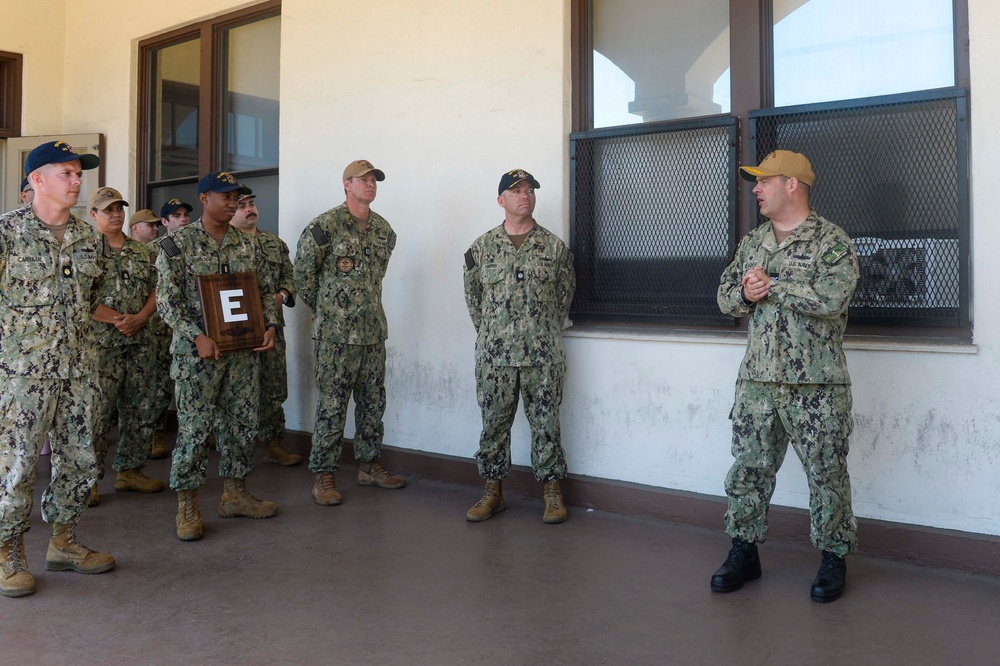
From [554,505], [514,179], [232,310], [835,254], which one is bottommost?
[554,505]

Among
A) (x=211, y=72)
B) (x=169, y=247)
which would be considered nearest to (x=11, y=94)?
(x=211, y=72)

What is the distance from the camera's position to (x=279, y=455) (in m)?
6.50

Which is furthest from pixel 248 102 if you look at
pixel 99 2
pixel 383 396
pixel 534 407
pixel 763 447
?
pixel 763 447

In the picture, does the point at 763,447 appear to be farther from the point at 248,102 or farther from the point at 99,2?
the point at 99,2

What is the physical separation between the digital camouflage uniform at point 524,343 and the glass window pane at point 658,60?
0.98 meters

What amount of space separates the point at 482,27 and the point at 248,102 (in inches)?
111

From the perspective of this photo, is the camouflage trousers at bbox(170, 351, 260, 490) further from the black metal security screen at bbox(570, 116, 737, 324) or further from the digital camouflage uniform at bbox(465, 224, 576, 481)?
the black metal security screen at bbox(570, 116, 737, 324)

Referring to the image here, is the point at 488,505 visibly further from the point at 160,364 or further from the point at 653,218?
the point at 160,364

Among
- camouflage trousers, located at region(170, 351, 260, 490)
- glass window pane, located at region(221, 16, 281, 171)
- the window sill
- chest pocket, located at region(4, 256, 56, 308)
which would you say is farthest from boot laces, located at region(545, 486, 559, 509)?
glass window pane, located at region(221, 16, 281, 171)

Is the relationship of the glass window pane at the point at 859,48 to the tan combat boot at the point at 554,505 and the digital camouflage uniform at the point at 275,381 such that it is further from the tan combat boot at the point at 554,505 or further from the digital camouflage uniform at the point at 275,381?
the digital camouflage uniform at the point at 275,381

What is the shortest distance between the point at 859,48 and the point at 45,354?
13.7ft

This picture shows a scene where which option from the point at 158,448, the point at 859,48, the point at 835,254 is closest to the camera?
the point at 835,254

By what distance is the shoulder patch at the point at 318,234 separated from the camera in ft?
17.3

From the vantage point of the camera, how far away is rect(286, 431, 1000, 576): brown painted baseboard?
12.8ft
